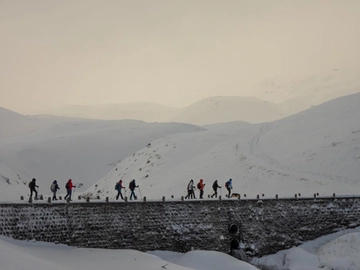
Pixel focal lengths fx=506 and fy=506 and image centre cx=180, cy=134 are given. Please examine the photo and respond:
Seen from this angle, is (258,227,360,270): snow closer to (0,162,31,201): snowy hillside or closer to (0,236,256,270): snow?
(0,236,256,270): snow

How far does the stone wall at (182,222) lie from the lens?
2883 cm

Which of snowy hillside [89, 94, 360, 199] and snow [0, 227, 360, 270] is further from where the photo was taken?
snowy hillside [89, 94, 360, 199]

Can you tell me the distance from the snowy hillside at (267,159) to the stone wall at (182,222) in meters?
7.95

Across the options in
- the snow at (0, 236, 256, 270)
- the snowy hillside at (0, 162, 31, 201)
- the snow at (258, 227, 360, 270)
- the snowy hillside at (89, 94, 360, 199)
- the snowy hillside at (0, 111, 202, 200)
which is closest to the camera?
the snow at (0, 236, 256, 270)

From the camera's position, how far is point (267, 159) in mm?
58781

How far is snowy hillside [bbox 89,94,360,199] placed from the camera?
49531 millimetres

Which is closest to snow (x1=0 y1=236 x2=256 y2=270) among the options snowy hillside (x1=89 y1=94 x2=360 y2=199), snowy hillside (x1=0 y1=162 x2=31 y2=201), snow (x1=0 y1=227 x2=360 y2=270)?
snow (x1=0 y1=227 x2=360 y2=270)

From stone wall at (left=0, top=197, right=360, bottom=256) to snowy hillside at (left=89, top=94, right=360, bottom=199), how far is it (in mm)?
7948

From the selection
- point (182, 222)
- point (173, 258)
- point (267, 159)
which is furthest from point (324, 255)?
point (267, 159)

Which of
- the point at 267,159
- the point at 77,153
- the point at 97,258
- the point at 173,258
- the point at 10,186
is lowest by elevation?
the point at 173,258

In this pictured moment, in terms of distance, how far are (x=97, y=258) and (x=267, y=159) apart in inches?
1367

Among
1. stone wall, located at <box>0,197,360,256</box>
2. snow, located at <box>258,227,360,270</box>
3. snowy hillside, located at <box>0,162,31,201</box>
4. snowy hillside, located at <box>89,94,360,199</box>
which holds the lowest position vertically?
snow, located at <box>258,227,360,270</box>

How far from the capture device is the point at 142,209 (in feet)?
105

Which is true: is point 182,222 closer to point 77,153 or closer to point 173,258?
point 173,258
